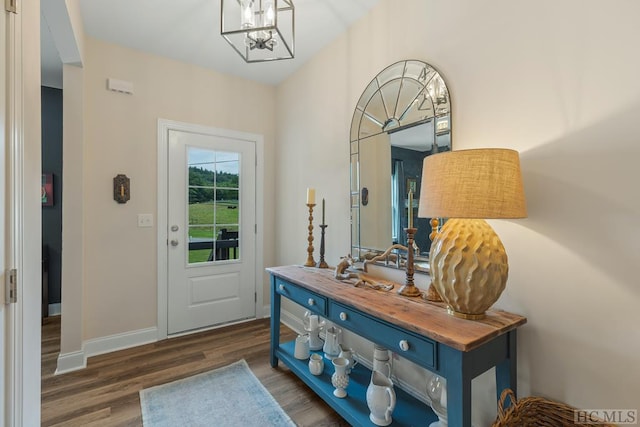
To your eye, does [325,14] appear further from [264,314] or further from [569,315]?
[264,314]

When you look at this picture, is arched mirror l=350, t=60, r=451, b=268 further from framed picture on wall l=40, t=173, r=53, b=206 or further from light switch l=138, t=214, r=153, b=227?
framed picture on wall l=40, t=173, r=53, b=206

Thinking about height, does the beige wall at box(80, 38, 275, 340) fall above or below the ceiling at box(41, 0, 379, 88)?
below

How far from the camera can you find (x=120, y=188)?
2520 mm

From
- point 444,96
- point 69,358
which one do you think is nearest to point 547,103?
point 444,96

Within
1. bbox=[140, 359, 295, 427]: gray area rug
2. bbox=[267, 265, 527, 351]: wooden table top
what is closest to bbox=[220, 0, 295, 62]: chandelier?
bbox=[267, 265, 527, 351]: wooden table top

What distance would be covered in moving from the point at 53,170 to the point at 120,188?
1.55 meters

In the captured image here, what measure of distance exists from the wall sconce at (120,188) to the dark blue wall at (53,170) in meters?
1.46

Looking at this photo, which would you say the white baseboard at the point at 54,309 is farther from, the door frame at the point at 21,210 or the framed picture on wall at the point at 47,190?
the door frame at the point at 21,210

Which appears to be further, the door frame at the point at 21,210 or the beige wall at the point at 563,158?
the beige wall at the point at 563,158

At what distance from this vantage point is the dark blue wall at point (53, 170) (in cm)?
328

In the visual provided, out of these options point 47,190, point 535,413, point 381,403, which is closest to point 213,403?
point 381,403

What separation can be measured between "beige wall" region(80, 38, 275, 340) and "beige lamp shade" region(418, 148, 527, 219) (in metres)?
2.52

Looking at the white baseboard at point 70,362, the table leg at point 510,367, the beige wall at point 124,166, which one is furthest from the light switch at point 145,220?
the table leg at point 510,367

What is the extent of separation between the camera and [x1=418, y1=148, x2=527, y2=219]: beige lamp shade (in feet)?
3.69
